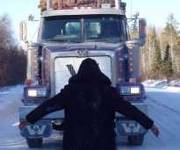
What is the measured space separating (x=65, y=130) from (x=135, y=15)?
859cm

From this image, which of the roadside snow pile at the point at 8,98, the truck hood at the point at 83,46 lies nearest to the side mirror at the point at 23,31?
the truck hood at the point at 83,46

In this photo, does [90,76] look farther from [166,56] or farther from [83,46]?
[166,56]

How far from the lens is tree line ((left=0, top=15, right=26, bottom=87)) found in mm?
68550

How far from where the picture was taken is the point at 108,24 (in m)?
13.7

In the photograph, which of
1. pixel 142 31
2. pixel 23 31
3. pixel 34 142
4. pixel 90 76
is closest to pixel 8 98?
pixel 23 31

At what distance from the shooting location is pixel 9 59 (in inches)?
2825

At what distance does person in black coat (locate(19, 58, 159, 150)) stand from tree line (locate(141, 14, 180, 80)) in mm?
73302

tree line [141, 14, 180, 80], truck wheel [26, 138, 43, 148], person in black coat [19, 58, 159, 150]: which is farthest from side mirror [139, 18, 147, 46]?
tree line [141, 14, 180, 80]

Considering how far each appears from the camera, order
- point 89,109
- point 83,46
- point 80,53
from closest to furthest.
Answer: point 89,109, point 80,53, point 83,46

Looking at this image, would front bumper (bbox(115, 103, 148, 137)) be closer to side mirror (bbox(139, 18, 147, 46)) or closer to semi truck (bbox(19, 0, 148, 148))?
semi truck (bbox(19, 0, 148, 148))

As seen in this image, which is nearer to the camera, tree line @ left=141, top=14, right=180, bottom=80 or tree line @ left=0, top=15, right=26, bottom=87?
tree line @ left=0, top=15, right=26, bottom=87

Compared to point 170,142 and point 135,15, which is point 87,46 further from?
point 170,142

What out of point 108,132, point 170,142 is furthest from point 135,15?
point 108,132

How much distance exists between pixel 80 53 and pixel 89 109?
7097 mm
